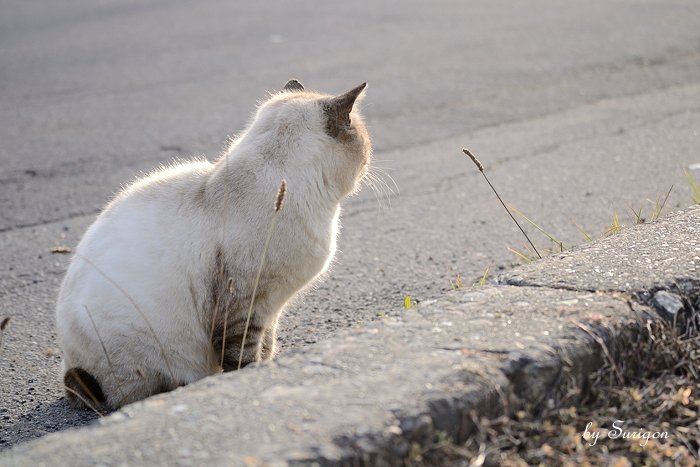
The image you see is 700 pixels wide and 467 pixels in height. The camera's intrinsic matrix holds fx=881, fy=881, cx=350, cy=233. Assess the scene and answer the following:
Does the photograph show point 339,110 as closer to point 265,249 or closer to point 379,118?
point 265,249

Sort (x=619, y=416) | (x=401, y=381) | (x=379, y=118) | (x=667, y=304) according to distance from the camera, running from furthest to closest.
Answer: (x=379, y=118) < (x=667, y=304) < (x=619, y=416) < (x=401, y=381)

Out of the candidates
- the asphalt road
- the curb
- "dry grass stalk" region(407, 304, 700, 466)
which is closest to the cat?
the asphalt road

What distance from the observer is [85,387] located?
3.23 m

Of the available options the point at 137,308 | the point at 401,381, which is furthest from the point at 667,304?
the point at 137,308

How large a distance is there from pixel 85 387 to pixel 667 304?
6.78 feet

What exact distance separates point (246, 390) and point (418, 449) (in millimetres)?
522

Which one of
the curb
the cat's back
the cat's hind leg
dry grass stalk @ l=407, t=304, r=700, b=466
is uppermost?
the cat's back

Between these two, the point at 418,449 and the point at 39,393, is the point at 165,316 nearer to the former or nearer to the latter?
the point at 39,393

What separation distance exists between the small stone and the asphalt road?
4.63ft

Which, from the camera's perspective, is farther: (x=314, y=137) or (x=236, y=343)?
(x=314, y=137)

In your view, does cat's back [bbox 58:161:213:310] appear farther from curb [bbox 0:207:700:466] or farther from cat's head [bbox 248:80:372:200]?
curb [bbox 0:207:700:466]

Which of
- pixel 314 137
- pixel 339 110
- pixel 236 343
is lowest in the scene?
pixel 236 343

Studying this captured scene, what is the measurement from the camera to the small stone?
9.40ft

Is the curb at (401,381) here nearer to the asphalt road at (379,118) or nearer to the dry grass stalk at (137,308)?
the dry grass stalk at (137,308)
